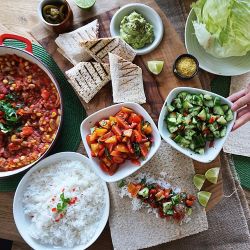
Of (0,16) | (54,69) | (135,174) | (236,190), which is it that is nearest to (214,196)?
(236,190)

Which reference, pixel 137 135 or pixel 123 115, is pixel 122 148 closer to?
pixel 137 135

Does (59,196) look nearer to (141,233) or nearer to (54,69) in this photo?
(141,233)

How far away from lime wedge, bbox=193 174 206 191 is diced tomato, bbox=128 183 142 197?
48 centimetres

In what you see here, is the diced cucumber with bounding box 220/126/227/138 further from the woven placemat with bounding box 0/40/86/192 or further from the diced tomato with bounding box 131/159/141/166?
the woven placemat with bounding box 0/40/86/192

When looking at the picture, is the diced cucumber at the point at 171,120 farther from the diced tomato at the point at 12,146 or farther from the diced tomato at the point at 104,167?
the diced tomato at the point at 12,146

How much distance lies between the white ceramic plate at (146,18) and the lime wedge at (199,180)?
1168 millimetres

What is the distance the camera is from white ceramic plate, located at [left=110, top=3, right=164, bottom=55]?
3.59 m

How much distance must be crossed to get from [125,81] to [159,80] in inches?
12.6

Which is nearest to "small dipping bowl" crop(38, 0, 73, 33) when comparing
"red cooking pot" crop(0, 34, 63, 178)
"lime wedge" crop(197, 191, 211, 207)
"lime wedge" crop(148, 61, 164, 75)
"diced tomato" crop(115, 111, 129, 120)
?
"red cooking pot" crop(0, 34, 63, 178)

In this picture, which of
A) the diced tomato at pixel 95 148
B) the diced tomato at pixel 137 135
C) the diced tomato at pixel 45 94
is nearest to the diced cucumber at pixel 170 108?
the diced tomato at pixel 137 135

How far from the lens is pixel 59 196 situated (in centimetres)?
354

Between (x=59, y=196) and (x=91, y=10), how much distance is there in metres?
1.67

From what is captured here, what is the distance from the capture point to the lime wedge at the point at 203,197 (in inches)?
138

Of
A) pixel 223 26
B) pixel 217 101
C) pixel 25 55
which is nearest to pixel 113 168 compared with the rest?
pixel 217 101
